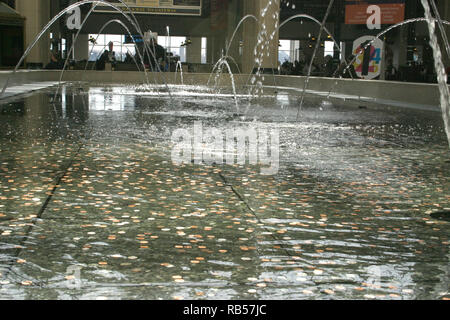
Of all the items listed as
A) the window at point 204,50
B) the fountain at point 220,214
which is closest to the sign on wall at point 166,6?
the window at point 204,50

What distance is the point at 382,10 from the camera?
32.4m

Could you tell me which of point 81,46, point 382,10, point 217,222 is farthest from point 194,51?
point 217,222

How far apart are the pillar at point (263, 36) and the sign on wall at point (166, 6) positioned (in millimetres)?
7728

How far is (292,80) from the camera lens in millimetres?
31969

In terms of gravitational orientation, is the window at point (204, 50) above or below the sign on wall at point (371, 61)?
above

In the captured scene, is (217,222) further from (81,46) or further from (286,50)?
(286,50)

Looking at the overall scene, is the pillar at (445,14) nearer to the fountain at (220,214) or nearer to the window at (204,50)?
the fountain at (220,214)

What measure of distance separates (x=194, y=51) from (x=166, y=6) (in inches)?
671

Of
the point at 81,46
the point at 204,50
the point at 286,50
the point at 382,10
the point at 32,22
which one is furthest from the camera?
the point at 204,50

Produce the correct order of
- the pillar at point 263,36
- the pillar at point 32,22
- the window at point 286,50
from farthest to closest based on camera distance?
the window at point 286,50, the pillar at point 263,36, the pillar at point 32,22

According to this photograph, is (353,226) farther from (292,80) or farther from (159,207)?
(292,80)

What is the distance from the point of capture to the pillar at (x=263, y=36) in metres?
37.1
